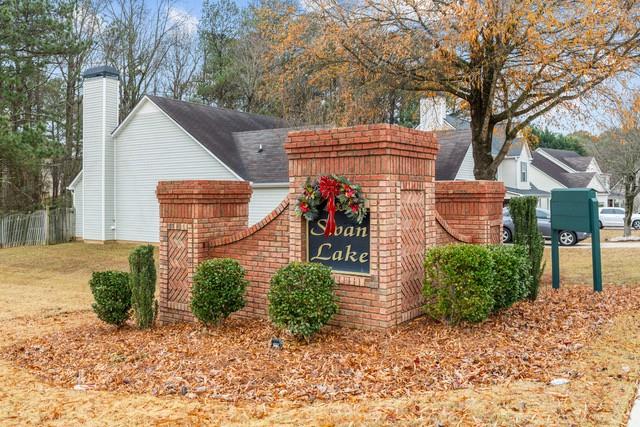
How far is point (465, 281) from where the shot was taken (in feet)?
20.6

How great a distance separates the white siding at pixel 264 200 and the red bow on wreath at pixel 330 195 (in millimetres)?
12593

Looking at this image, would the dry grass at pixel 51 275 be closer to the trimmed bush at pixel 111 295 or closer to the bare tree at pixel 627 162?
the trimmed bush at pixel 111 295

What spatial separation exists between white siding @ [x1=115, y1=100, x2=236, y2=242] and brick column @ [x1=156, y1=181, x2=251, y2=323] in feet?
39.9

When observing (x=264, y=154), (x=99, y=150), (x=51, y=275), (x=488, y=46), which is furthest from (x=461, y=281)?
(x=99, y=150)

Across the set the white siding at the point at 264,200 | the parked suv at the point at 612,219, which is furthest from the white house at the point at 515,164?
the white siding at the point at 264,200

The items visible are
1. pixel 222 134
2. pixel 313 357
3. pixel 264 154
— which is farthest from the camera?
pixel 222 134

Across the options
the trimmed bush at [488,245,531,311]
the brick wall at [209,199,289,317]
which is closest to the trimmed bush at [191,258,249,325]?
the brick wall at [209,199,289,317]

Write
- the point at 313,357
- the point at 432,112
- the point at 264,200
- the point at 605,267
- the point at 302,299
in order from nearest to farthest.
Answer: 1. the point at 313,357
2. the point at 302,299
3. the point at 605,267
4. the point at 432,112
5. the point at 264,200

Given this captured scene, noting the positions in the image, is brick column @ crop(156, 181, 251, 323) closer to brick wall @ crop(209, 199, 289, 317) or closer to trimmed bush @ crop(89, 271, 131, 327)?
brick wall @ crop(209, 199, 289, 317)

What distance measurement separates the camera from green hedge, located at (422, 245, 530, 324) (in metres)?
6.23

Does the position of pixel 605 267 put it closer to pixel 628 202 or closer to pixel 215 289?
pixel 215 289

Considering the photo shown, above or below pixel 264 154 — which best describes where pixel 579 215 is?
below

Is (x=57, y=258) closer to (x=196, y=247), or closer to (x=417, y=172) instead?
(x=196, y=247)

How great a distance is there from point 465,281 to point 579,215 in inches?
178
